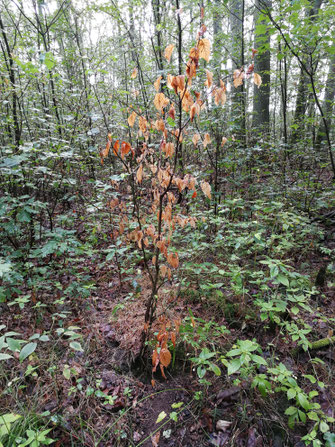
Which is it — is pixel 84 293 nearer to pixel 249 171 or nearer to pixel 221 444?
pixel 221 444

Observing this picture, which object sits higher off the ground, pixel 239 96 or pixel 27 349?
pixel 239 96

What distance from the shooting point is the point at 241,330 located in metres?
2.58

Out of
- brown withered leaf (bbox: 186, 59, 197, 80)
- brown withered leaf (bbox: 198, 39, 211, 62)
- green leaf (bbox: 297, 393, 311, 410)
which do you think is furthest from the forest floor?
brown withered leaf (bbox: 198, 39, 211, 62)

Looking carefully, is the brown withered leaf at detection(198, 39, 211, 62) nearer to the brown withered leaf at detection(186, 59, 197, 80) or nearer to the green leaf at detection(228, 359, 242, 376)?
the brown withered leaf at detection(186, 59, 197, 80)

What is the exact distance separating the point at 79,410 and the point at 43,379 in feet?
1.42

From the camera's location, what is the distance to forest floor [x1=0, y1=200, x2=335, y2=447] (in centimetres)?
176

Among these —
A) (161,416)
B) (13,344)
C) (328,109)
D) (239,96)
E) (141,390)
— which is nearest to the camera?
(13,344)

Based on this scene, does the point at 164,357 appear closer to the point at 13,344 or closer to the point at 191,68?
the point at 13,344

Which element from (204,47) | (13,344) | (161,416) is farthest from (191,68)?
(161,416)

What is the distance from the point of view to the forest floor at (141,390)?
5.79ft

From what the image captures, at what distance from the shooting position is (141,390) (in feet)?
7.01

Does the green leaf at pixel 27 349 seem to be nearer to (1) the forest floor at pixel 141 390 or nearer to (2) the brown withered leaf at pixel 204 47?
(1) the forest floor at pixel 141 390

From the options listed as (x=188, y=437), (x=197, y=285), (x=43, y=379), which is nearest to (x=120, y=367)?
(x=43, y=379)

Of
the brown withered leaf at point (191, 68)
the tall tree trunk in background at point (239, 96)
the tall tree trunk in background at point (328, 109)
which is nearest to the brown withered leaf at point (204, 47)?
the brown withered leaf at point (191, 68)
